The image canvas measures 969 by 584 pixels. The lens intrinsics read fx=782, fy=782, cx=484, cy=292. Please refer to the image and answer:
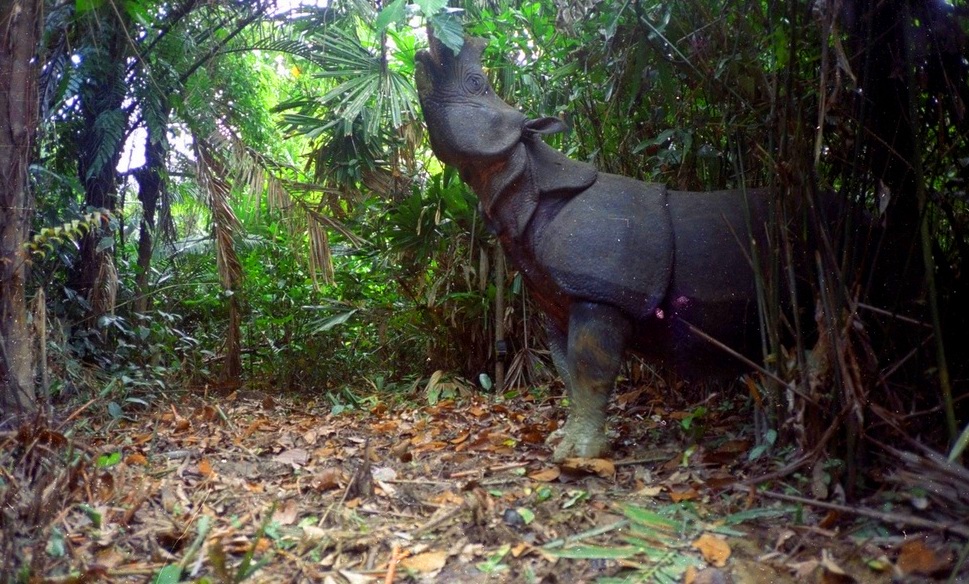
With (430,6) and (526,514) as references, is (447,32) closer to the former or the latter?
(430,6)

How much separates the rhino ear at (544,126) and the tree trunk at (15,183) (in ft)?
6.70

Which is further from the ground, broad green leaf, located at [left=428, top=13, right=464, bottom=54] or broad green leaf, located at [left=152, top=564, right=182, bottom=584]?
broad green leaf, located at [left=428, top=13, right=464, bottom=54]

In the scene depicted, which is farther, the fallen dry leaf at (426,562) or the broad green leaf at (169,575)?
the fallen dry leaf at (426,562)

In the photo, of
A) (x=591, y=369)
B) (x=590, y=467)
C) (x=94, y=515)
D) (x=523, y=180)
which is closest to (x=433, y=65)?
(x=523, y=180)

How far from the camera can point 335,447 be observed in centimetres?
385

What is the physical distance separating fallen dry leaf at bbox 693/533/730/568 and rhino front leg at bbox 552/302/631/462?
98 centimetres

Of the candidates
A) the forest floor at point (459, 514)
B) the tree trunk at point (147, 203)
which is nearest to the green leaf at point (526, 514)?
the forest floor at point (459, 514)

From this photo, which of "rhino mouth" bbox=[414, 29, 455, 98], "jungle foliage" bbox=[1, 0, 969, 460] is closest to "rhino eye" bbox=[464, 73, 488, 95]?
"rhino mouth" bbox=[414, 29, 455, 98]

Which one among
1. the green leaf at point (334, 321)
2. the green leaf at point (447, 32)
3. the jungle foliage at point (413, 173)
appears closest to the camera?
the jungle foliage at point (413, 173)

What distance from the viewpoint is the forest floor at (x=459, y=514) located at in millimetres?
2154

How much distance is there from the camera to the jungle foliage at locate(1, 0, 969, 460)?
8.43 ft

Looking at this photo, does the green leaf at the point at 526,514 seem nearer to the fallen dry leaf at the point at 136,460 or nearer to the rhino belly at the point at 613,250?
the rhino belly at the point at 613,250

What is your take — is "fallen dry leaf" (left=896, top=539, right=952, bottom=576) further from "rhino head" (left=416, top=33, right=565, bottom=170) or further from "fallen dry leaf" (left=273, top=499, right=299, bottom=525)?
"rhino head" (left=416, top=33, right=565, bottom=170)

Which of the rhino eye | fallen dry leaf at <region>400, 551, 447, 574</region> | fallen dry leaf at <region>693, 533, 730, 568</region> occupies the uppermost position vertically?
the rhino eye
